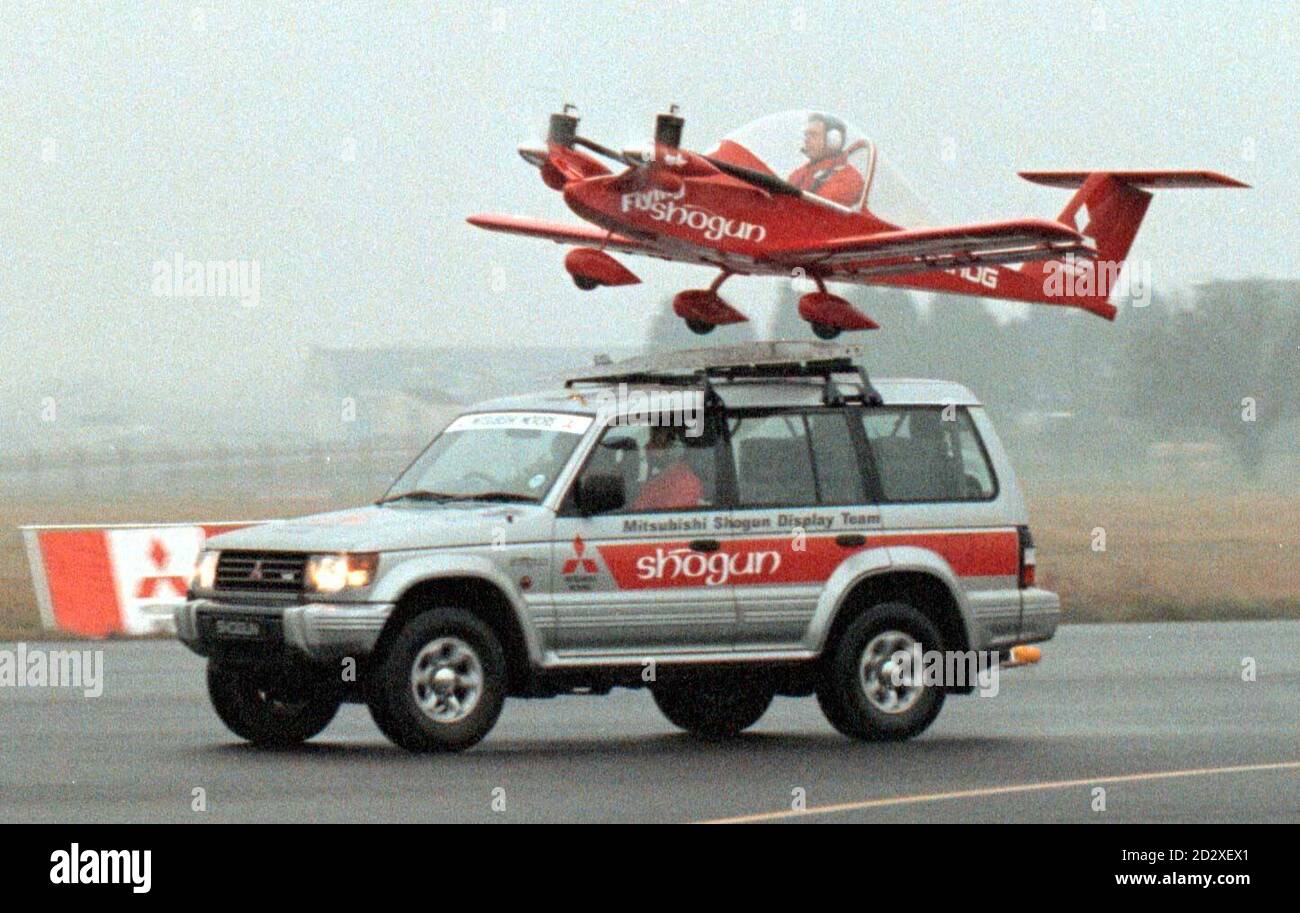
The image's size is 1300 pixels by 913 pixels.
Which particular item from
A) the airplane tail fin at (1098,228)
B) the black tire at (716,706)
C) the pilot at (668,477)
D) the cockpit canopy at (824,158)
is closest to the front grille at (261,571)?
the pilot at (668,477)

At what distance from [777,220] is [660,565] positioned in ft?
12.1

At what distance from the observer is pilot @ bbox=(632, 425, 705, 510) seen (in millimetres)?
14266

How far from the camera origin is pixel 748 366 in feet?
49.1

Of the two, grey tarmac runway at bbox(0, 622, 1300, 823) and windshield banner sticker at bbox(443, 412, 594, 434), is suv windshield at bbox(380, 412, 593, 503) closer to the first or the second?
windshield banner sticker at bbox(443, 412, 594, 434)

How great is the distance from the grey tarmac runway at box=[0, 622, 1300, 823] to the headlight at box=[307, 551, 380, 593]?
938mm

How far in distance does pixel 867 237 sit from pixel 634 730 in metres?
3.73

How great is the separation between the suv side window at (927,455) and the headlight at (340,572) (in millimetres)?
3341

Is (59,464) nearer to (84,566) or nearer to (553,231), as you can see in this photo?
(84,566)

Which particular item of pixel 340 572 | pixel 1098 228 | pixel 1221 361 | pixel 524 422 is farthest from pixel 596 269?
pixel 1221 361

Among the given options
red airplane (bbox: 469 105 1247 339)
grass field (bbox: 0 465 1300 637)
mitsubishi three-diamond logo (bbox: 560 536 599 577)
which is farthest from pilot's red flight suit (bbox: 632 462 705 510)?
grass field (bbox: 0 465 1300 637)

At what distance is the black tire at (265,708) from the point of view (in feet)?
46.1

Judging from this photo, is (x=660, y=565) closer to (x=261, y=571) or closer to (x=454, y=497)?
(x=454, y=497)
